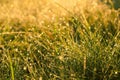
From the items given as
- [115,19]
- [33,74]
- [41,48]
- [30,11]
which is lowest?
[33,74]

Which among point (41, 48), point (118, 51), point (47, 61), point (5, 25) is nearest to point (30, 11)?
point (5, 25)

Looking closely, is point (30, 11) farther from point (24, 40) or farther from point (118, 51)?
point (118, 51)

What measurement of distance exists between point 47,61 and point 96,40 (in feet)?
1.55

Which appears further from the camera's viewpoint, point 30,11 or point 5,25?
point 30,11

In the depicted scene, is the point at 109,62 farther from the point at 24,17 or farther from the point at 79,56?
the point at 24,17

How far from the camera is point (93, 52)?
3.04m

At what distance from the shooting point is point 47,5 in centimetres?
569

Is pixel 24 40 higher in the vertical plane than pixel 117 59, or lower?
higher

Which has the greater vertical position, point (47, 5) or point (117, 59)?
point (47, 5)

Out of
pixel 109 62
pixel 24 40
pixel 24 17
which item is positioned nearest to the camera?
pixel 109 62

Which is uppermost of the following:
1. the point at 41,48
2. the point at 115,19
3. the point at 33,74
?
the point at 115,19

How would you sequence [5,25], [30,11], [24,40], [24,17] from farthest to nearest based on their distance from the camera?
[30,11] < [24,17] < [5,25] < [24,40]

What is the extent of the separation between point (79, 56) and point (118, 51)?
320mm

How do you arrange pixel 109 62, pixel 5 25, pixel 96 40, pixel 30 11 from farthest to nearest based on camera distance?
pixel 30 11 → pixel 5 25 → pixel 96 40 → pixel 109 62
